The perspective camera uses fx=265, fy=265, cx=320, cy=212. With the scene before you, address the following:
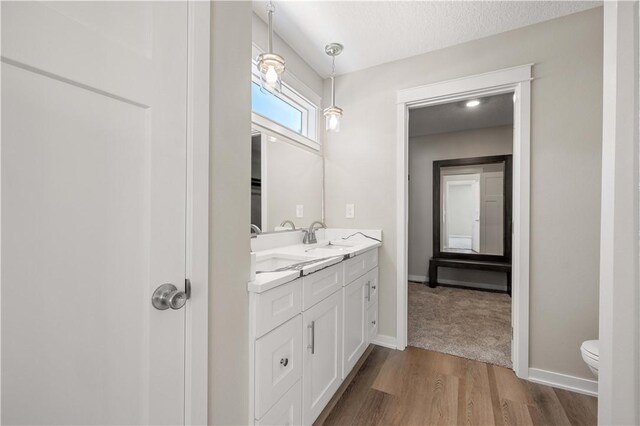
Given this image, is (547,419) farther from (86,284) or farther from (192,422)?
(86,284)

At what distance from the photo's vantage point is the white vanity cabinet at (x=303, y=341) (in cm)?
103

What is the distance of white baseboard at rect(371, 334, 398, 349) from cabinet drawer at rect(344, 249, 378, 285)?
658 millimetres

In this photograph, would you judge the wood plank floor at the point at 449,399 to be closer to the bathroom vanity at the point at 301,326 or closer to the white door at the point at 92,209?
the bathroom vanity at the point at 301,326

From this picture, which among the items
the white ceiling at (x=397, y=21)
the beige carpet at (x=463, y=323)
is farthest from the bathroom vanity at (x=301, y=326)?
the white ceiling at (x=397, y=21)

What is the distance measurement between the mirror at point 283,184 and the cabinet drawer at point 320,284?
0.63m

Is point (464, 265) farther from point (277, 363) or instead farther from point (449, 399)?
point (277, 363)

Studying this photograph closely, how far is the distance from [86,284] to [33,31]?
20.5 inches

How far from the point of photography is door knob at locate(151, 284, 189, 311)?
2.36 feet

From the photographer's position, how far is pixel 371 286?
7.25 feet

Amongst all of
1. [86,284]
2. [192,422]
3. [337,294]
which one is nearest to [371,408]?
[337,294]

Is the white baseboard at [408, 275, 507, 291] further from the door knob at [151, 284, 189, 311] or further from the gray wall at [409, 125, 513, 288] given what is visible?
the door knob at [151, 284, 189, 311]

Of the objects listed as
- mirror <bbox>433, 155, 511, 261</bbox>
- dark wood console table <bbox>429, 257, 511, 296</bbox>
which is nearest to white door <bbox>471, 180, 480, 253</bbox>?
mirror <bbox>433, 155, 511, 261</bbox>

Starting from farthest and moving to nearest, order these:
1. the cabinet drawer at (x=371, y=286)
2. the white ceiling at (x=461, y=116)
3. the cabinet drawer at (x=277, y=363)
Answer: the white ceiling at (x=461, y=116) → the cabinet drawer at (x=371, y=286) → the cabinet drawer at (x=277, y=363)

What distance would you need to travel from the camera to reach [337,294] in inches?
63.7
